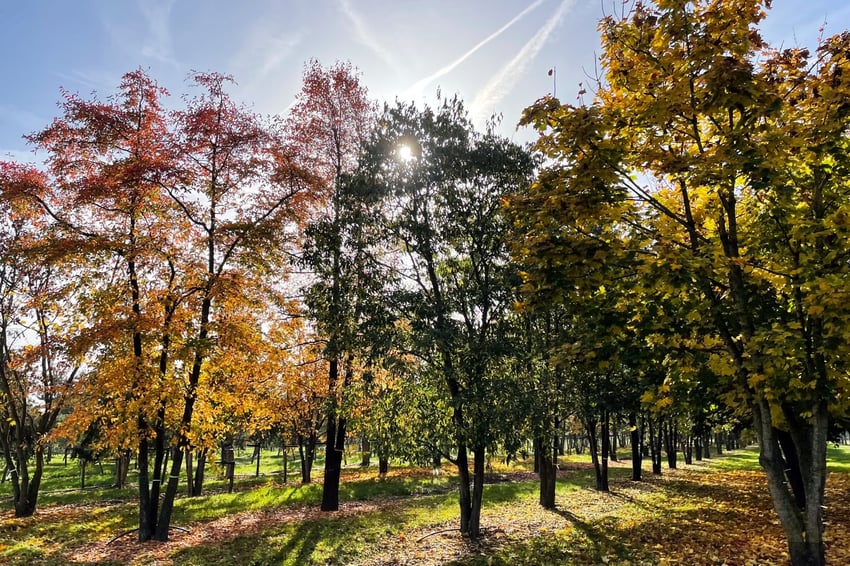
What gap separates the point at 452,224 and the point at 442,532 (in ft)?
26.7

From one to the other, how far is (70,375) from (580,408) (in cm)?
1984

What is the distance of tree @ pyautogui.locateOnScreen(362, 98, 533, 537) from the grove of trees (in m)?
0.07

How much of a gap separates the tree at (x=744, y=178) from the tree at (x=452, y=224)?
12.8ft

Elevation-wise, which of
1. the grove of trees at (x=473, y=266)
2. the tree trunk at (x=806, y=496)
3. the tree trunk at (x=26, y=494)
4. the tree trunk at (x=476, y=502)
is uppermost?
the grove of trees at (x=473, y=266)

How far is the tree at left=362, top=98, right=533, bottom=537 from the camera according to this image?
36.9 feet

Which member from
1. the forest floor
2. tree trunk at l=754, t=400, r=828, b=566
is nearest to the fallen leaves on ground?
the forest floor

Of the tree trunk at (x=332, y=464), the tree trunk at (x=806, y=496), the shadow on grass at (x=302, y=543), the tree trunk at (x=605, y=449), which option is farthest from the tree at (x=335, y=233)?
the tree trunk at (x=605, y=449)

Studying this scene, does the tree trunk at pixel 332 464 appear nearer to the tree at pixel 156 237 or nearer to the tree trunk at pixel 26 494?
the tree at pixel 156 237

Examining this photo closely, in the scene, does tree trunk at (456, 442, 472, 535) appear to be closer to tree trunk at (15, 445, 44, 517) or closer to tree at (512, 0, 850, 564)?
tree at (512, 0, 850, 564)

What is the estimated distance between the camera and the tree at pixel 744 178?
20.5 feet

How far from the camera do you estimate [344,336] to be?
38.2 feet

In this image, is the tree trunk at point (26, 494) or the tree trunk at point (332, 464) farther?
the tree trunk at point (332, 464)

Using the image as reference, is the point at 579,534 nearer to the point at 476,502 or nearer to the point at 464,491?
the point at 476,502

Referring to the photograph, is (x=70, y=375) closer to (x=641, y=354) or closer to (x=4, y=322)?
(x=4, y=322)
